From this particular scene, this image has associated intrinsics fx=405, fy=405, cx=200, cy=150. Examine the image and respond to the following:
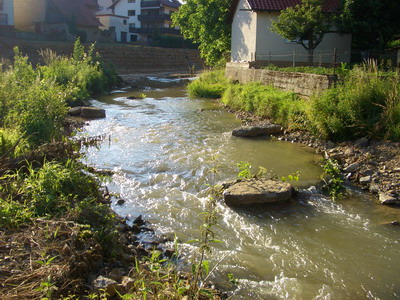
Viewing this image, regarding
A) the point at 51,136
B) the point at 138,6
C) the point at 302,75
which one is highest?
the point at 138,6

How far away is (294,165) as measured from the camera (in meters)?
Answer: 9.64

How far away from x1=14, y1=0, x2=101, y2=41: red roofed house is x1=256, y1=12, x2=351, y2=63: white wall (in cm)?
2634

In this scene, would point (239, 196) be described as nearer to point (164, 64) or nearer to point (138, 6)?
point (164, 64)

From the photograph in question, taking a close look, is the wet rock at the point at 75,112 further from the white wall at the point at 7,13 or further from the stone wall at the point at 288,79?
the white wall at the point at 7,13

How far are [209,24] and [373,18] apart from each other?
38.1 feet

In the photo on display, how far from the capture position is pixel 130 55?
41750mm

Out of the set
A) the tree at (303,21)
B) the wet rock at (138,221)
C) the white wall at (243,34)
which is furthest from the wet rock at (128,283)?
the white wall at (243,34)

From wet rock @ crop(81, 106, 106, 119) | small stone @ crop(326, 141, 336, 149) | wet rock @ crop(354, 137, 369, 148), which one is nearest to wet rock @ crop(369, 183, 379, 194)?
wet rock @ crop(354, 137, 369, 148)

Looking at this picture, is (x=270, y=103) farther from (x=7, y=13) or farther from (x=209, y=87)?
(x=7, y=13)

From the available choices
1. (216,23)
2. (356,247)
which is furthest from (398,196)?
(216,23)

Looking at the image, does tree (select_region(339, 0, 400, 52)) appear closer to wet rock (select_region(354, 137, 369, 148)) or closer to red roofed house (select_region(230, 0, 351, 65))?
red roofed house (select_region(230, 0, 351, 65))

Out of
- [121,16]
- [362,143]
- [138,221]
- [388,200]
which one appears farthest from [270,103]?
[121,16]

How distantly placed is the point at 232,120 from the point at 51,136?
851cm

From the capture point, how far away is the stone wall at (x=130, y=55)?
109 feet
